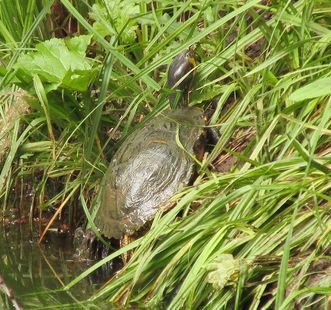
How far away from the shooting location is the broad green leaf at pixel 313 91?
2.99 meters

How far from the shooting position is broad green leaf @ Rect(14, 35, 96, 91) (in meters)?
4.34

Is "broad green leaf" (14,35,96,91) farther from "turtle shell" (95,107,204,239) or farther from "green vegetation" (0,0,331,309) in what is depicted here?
"turtle shell" (95,107,204,239)

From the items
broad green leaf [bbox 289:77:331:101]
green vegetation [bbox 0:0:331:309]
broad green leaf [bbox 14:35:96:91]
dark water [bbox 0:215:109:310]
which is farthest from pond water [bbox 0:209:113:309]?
broad green leaf [bbox 289:77:331:101]

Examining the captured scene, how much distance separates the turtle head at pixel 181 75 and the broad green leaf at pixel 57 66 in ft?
1.25

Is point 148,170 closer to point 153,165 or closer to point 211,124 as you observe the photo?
point 153,165

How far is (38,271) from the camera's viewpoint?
438cm

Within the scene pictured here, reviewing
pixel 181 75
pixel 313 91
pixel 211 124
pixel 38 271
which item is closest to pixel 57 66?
pixel 181 75

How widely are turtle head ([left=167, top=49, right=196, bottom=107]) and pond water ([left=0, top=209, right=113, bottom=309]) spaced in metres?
0.90

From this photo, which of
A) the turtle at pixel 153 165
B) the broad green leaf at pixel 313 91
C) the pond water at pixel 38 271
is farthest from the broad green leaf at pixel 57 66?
the broad green leaf at pixel 313 91

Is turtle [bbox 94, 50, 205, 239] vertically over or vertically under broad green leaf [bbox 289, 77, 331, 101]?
under

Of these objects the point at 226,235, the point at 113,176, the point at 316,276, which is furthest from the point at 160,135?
the point at 316,276

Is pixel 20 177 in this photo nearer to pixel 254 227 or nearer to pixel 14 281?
pixel 14 281

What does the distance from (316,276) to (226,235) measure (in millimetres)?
422

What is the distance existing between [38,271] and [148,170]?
2.29 ft
